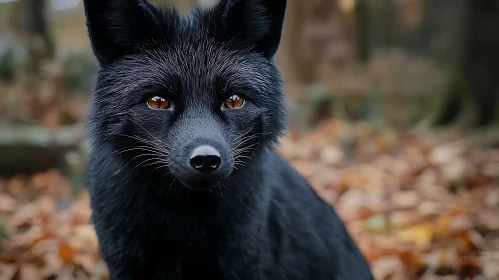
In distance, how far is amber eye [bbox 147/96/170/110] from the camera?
97.4 inches

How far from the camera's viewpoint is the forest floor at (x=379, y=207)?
4.04 metres

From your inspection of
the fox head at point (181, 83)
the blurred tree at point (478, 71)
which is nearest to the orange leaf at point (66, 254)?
the fox head at point (181, 83)

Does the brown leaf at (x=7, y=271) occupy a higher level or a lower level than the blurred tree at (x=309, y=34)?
Answer: lower

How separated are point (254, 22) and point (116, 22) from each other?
766 millimetres

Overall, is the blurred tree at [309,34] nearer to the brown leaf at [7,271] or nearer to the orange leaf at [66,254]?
the orange leaf at [66,254]

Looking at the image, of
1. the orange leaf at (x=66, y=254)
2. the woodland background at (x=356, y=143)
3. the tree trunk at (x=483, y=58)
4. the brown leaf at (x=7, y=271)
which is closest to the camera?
the brown leaf at (x=7, y=271)

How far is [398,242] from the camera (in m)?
4.63

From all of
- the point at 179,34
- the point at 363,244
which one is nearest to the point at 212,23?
the point at 179,34

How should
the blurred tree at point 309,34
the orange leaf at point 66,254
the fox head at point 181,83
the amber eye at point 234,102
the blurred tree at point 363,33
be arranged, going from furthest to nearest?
the blurred tree at point 363,33, the blurred tree at point 309,34, the orange leaf at point 66,254, the amber eye at point 234,102, the fox head at point 181,83

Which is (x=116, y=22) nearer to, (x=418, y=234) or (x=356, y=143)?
(x=418, y=234)

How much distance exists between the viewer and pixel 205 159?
87.0 inches

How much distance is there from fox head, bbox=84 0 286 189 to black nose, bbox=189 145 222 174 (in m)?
0.06

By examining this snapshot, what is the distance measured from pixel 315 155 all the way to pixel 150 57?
5.20m

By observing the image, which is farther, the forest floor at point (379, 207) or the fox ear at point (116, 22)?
the forest floor at point (379, 207)
